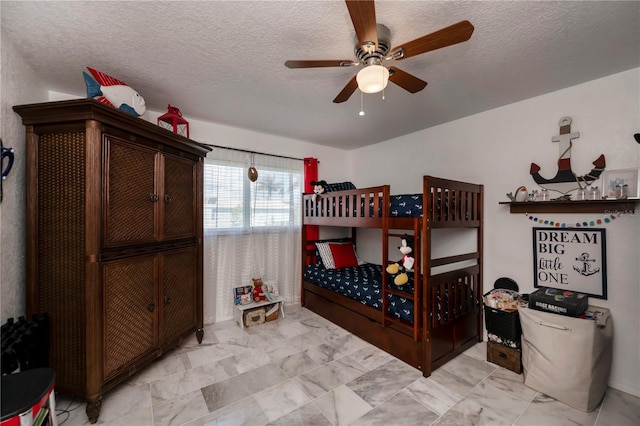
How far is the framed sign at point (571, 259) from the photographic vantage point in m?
2.07

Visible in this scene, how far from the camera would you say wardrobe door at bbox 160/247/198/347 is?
7.14ft

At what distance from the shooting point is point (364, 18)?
1.14 m

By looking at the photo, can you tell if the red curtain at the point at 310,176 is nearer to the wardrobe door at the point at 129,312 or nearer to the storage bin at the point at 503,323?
the wardrobe door at the point at 129,312

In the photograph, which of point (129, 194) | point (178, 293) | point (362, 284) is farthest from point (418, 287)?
point (129, 194)

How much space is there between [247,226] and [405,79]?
2.51m

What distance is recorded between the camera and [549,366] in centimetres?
189

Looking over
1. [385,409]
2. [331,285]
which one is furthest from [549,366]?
[331,285]

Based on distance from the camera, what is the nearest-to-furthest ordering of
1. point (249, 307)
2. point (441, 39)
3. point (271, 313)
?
point (441, 39) → point (249, 307) → point (271, 313)

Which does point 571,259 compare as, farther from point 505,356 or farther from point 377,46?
point 377,46

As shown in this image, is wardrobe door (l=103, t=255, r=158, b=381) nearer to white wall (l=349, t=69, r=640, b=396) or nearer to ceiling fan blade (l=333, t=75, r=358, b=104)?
ceiling fan blade (l=333, t=75, r=358, b=104)

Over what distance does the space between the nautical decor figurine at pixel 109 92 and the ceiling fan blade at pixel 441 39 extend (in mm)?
1918

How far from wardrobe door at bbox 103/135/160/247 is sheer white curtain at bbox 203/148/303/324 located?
3.44 feet

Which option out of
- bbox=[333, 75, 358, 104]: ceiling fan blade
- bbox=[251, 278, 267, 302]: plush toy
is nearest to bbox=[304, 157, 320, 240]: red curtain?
bbox=[251, 278, 267, 302]: plush toy

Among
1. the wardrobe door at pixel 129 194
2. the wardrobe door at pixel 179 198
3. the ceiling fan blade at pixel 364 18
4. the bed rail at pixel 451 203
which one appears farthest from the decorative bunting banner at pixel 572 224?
the wardrobe door at pixel 129 194
